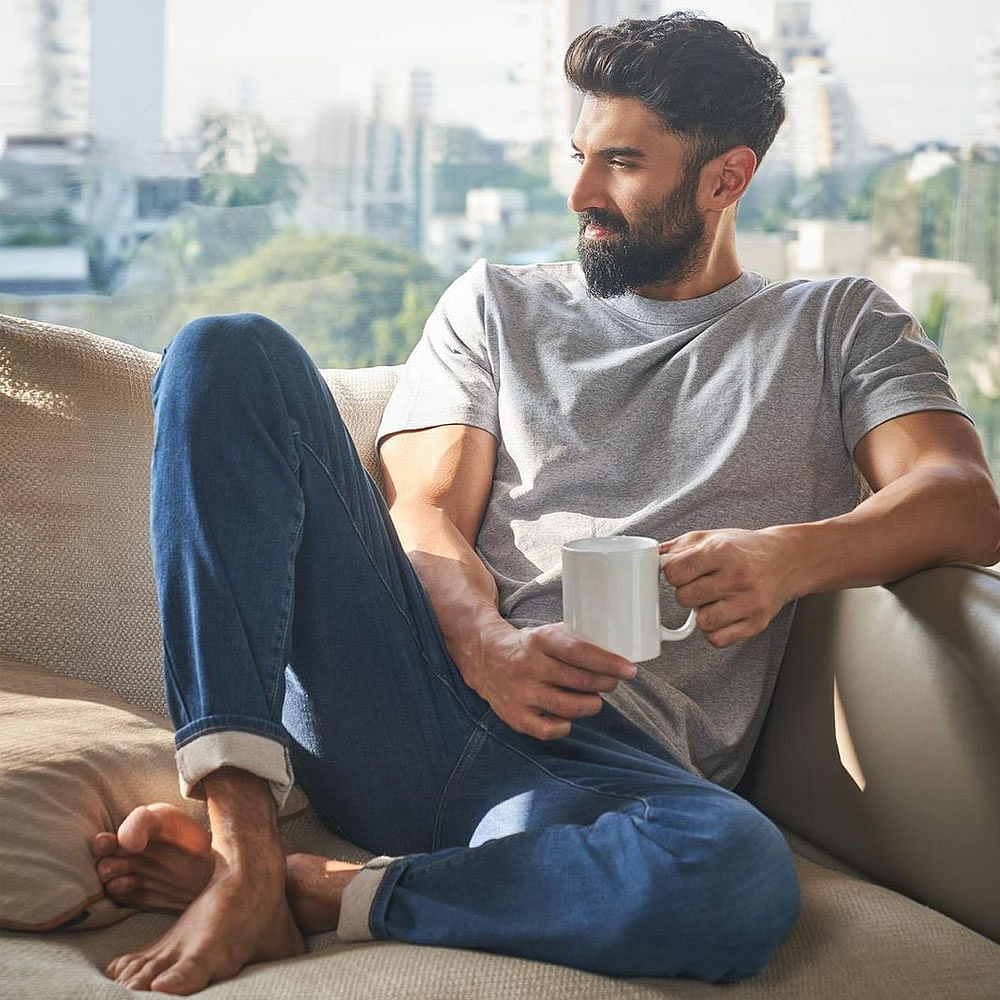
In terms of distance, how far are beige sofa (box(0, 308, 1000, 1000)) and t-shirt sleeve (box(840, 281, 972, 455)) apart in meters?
0.23

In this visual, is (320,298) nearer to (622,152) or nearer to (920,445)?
(622,152)

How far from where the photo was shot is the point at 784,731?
4.92ft

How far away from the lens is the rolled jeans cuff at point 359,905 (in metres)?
1.18

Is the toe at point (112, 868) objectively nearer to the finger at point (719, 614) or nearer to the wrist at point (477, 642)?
the wrist at point (477, 642)

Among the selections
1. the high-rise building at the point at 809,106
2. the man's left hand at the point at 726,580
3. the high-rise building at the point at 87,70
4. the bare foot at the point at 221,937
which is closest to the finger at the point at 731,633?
the man's left hand at the point at 726,580

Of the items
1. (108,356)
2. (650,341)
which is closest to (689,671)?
(650,341)

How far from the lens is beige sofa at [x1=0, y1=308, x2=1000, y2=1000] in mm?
1095

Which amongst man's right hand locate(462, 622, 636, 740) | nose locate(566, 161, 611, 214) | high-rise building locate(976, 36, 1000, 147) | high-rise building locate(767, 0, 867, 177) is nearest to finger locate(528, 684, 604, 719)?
man's right hand locate(462, 622, 636, 740)

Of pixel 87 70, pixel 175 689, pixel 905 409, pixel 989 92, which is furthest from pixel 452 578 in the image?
pixel 989 92

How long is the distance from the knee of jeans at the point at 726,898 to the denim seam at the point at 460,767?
264mm

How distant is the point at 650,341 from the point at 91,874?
0.91 metres

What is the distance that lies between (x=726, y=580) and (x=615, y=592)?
17 cm

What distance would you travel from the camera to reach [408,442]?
1.67 meters

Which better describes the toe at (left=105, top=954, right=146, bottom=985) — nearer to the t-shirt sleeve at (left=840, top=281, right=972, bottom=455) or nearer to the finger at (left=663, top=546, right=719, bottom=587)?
the finger at (left=663, top=546, right=719, bottom=587)
